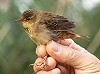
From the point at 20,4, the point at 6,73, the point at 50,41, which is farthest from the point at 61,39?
the point at 6,73

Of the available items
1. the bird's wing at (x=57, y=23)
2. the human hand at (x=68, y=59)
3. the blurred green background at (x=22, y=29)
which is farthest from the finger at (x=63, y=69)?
the blurred green background at (x=22, y=29)

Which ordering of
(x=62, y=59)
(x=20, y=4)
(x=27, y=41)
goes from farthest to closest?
(x=27, y=41)
(x=20, y=4)
(x=62, y=59)

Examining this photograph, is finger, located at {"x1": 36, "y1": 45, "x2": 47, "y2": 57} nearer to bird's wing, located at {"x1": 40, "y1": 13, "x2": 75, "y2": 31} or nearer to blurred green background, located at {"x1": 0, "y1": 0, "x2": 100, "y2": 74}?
bird's wing, located at {"x1": 40, "y1": 13, "x2": 75, "y2": 31}

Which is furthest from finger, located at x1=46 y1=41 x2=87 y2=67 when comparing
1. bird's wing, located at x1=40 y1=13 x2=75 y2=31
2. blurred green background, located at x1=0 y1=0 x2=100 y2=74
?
blurred green background, located at x1=0 y1=0 x2=100 y2=74

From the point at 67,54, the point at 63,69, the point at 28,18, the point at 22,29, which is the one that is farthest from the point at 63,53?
the point at 22,29

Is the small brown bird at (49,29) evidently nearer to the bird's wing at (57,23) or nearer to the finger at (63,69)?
the bird's wing at (57,23)

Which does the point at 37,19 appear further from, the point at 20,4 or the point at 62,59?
the point at 20,4
